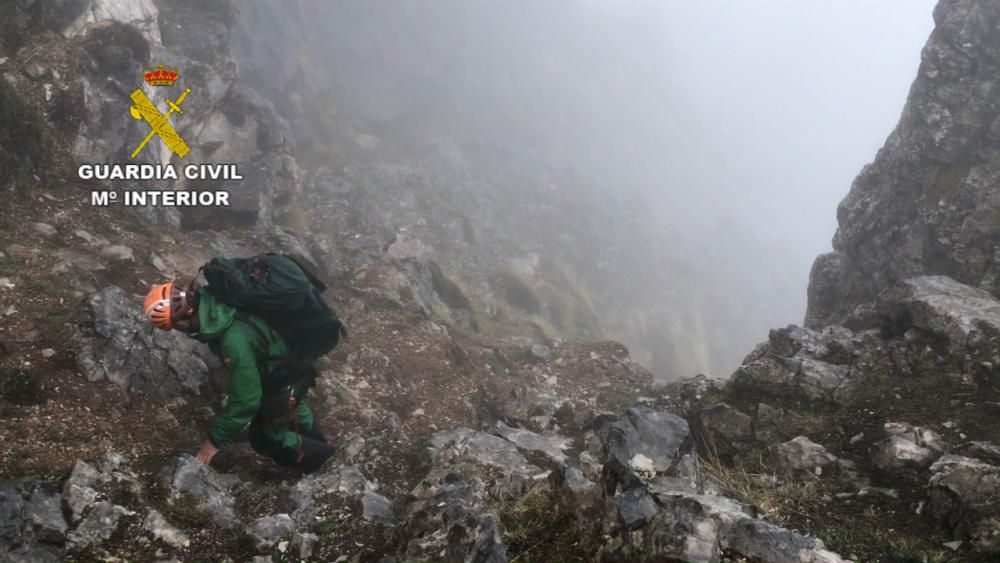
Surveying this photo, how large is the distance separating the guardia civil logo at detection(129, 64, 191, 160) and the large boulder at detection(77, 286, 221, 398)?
8.93 m

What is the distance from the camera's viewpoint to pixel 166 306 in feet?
20.7

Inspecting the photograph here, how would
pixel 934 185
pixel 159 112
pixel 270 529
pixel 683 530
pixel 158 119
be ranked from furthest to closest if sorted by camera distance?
pixel 159 112 → pixel 158 119 → pixel 934 185 → pixel 270 529 → pixel 683 530

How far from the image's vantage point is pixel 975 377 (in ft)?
29.2

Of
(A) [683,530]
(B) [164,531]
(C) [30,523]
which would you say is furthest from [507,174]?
(A) [683,530]

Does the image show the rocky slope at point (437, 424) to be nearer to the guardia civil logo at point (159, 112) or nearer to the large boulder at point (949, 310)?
the large boulder at point (949, 310)

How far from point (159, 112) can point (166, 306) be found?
1610cm

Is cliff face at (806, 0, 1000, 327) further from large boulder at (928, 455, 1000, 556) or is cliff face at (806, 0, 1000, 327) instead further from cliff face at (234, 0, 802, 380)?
cliff face at (234, 0, 802, 380)

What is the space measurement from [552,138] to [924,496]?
71.3m

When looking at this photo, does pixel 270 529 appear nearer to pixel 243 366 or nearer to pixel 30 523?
pixel 243 366

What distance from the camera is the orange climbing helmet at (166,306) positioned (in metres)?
6.28

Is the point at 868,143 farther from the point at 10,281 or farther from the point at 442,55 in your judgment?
the point at 10,281

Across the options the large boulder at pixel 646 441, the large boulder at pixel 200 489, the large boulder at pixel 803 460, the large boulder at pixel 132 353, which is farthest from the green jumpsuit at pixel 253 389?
the large boulder at pixel 803 460

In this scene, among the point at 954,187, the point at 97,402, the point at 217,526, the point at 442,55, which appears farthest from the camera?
the point at 442,55

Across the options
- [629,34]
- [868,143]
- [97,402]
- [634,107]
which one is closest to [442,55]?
[634,107]
